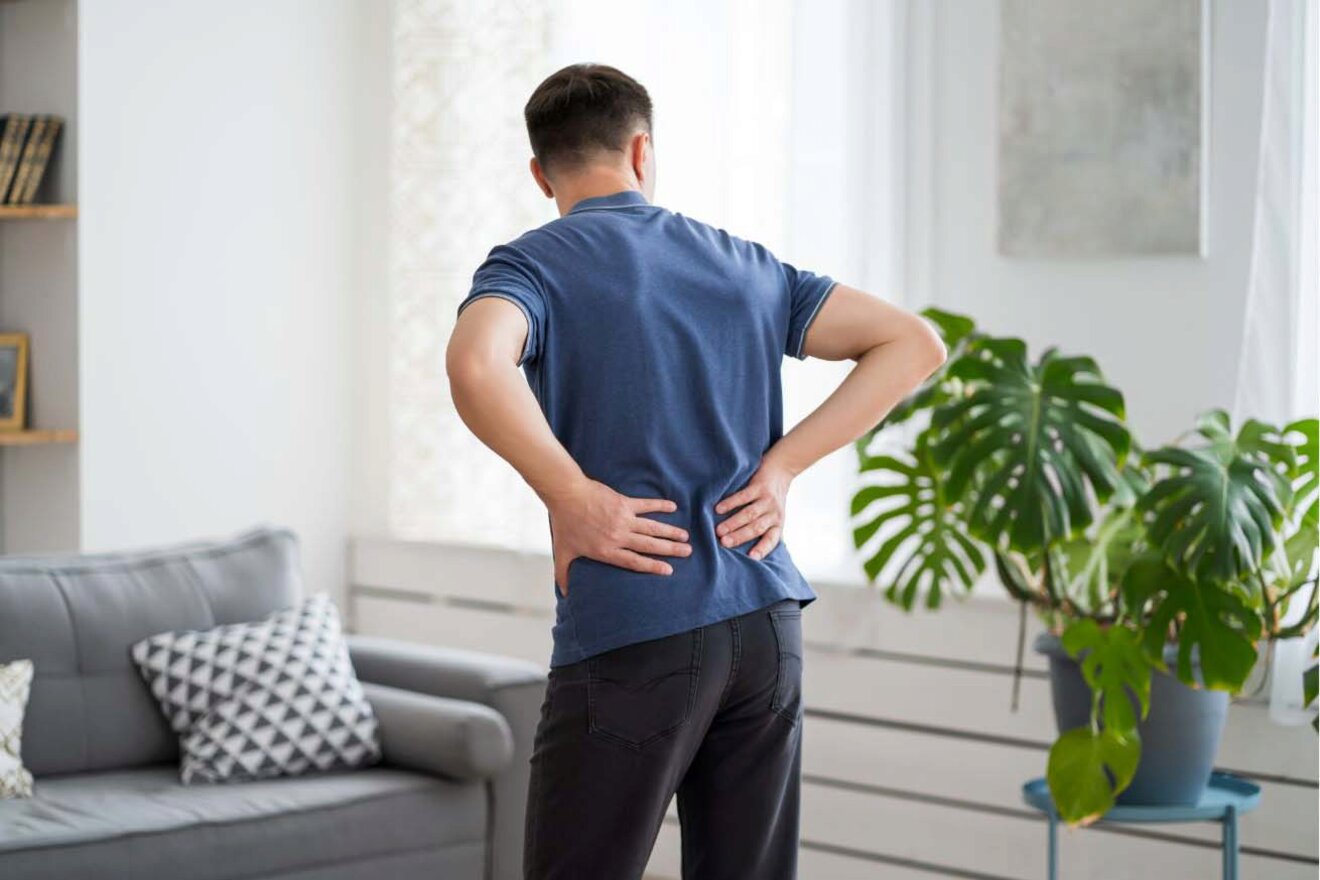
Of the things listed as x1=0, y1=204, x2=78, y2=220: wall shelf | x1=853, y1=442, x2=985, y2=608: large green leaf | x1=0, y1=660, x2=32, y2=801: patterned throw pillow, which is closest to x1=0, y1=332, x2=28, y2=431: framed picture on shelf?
x1=0, y1=204, x2=78, y2=220: wall shelf

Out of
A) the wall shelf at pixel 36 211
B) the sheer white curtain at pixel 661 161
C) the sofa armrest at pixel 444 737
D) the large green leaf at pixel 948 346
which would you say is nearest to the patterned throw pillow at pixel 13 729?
the sofa armrest at pixel 444 737

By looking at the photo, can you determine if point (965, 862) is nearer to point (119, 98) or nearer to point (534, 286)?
point (534, 286)

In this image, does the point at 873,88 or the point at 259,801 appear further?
the point at 873,88

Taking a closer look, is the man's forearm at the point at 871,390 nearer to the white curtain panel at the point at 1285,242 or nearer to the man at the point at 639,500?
the man at the point at 639,500

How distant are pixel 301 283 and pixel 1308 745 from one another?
9.31ft

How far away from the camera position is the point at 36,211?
3930 millimetres

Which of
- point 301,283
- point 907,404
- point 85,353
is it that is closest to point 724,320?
point 907,404

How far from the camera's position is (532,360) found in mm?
1729

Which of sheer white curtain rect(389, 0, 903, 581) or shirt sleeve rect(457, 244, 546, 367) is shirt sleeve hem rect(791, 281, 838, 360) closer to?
shirt sleeve rect(457, 244, 546, 367)

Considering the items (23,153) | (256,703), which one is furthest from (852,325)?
(23,153)

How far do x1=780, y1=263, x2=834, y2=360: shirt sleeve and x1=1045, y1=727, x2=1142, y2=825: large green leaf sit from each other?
1207mm

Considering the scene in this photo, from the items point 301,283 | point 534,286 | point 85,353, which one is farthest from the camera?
point 301,283

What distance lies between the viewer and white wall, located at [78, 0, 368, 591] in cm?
404

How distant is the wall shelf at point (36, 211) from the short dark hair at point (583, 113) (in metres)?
2.49
